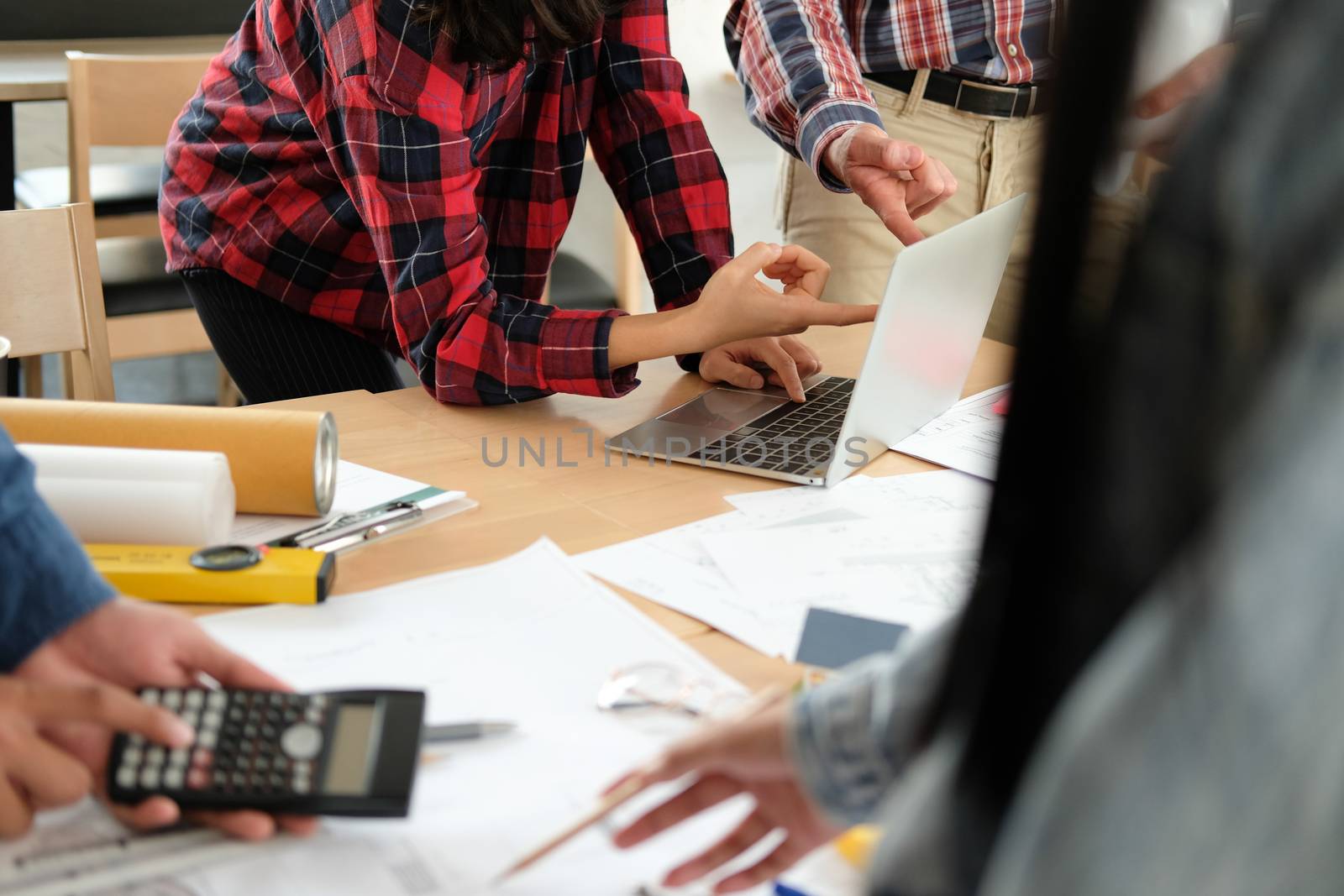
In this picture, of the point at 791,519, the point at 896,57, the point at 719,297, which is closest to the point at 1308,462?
the point at 791,519

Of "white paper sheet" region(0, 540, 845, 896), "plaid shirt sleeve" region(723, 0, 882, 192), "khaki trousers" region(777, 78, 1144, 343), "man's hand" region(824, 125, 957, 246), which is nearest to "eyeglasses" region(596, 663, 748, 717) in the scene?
"white paper sheet" region(0, 540, 845, 896)

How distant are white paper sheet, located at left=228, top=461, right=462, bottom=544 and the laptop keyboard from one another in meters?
0.26

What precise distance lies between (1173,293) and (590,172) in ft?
10.6

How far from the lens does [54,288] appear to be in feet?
4.22

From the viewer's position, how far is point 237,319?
1369 mm

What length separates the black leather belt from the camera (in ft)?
5.48

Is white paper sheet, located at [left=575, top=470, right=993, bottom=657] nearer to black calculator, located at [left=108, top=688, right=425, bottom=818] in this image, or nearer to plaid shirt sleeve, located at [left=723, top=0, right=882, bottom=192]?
black calculator, located at [left=108, top=688, right=425, bottom=818]

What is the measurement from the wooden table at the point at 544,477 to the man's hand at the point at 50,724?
0.25m

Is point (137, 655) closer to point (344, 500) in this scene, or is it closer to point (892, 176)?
point (344, 500)

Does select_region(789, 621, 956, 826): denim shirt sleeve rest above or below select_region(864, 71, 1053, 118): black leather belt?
below

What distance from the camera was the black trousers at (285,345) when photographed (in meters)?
1.36

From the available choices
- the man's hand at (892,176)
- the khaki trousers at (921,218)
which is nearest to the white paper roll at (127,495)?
the man's hand at (892,176)

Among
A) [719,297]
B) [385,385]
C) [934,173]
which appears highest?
[934,173]

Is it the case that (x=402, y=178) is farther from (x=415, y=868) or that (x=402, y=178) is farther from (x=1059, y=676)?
(x=1059, y=676)
